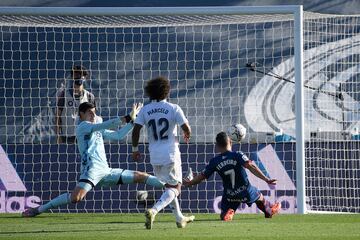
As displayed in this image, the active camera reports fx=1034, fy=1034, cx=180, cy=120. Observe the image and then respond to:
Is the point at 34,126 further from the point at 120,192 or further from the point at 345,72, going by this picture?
the point at 345,72

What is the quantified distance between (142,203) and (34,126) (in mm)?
4101

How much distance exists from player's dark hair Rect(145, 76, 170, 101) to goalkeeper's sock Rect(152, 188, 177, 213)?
1.07 m

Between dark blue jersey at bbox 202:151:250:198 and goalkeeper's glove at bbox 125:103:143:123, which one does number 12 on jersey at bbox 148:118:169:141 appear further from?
dark blue jersey at bbox 202:151:250:198

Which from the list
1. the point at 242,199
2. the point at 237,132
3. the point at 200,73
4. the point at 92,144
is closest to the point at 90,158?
the point at 92,144

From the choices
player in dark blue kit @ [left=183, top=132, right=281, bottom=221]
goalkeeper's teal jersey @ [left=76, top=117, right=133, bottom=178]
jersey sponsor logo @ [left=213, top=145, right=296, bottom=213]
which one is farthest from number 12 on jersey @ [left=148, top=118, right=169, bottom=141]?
jersey sponsor logo @ [left=213, top=145, right=296, bottom=213]

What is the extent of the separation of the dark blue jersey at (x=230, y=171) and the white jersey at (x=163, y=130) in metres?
1.76

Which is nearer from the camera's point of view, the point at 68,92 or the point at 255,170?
the point at 255,170

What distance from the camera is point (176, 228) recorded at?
1151 centimetres

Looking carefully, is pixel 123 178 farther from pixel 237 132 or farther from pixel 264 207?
pixel 237 132

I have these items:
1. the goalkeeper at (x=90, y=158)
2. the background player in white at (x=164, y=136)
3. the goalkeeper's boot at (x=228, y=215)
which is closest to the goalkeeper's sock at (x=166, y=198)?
the background player in white at (x=164, y=136)

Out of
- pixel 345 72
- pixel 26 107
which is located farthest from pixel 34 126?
pixel 345 72

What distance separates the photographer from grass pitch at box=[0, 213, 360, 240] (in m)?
10.4

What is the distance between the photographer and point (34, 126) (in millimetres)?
19500

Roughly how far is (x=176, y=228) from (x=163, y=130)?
1112 mm
